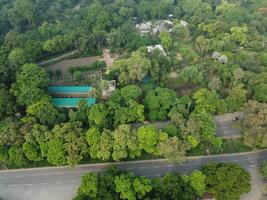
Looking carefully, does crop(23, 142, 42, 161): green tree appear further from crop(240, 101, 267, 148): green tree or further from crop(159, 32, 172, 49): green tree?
crop(159, 32, 172, 49): green tree

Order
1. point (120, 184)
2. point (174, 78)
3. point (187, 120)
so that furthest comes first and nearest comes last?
point (174, 78) → point (187, 120) → point (120, 184)

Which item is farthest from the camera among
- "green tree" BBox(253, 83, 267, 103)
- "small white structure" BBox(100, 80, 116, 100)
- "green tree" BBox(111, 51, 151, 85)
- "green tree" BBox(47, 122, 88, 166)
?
"green tree" BBox(111, 51, 151, 85)

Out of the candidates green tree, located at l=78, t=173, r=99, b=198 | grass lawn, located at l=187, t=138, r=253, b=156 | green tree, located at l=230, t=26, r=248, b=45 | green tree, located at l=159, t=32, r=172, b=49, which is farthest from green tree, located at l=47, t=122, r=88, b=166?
green tree, located at l=230, t=26, r=248, b=45

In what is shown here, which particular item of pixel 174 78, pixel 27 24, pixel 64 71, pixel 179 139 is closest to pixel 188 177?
pixel 179 139

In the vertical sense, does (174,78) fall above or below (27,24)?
below

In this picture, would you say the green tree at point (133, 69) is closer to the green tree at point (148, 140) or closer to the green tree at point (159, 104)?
the green tree at point (159, 104)

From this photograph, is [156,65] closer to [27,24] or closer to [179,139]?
[179,139]
